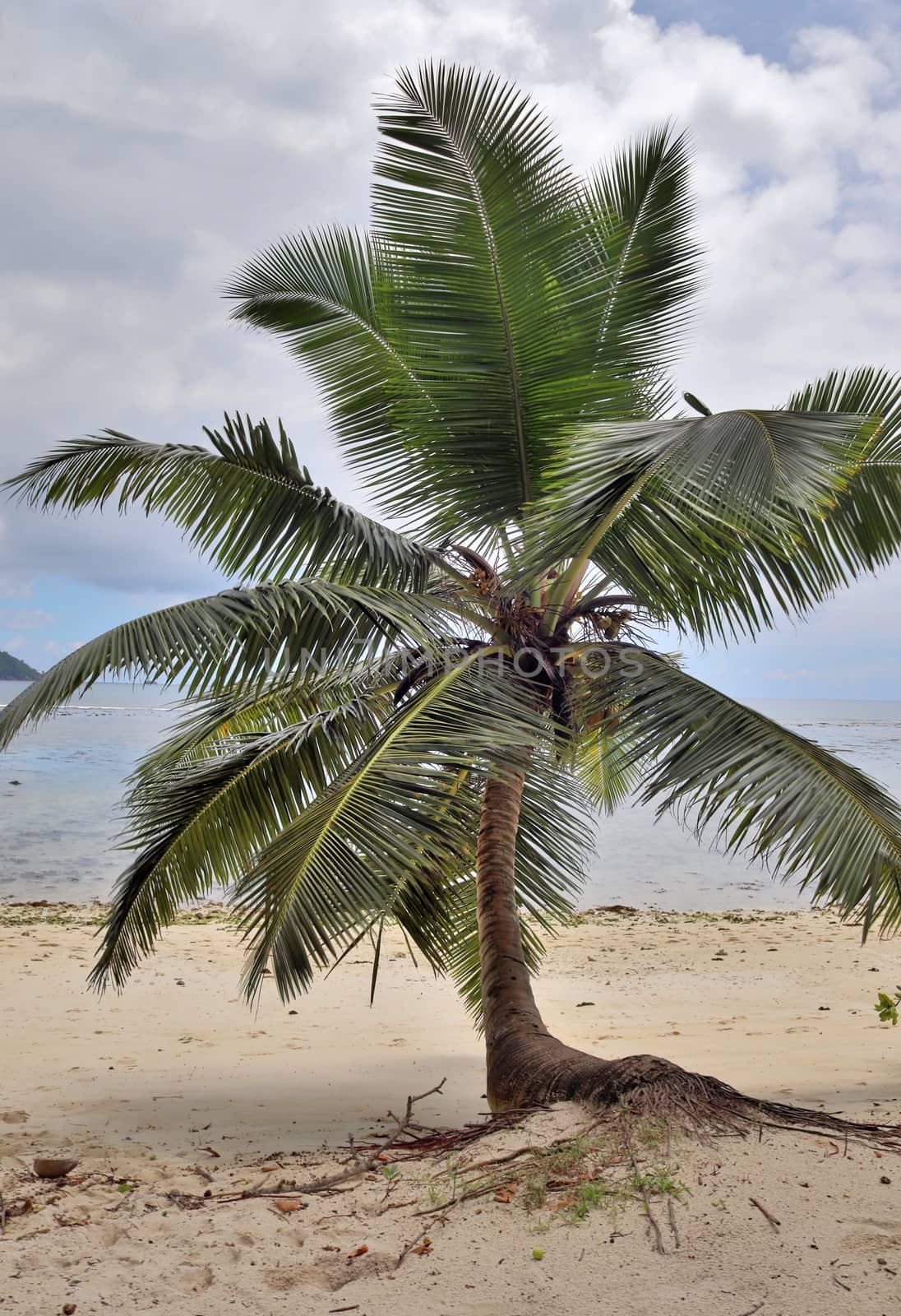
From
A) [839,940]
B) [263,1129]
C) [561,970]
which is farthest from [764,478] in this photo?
[839,940]

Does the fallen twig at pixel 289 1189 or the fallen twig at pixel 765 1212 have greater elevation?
the fallen twig at pixel 765 1212

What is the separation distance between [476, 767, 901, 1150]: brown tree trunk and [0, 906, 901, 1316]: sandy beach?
0.65 feet

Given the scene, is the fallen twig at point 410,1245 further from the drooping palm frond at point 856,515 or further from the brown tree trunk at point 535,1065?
the drooping palm frond at point 856,515

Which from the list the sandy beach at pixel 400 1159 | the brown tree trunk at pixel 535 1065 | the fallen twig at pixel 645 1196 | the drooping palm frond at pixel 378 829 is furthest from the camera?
the brown tree trunk at pixel 535 1065

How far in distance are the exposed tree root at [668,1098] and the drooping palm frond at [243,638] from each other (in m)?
1.91

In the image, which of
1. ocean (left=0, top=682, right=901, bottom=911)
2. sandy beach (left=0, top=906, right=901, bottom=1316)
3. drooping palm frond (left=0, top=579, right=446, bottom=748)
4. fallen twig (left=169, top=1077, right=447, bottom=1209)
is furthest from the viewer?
ocean (left=0, top=682, right=901, bottom=911)

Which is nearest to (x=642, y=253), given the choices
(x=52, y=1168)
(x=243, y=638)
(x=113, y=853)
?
(x=243, y=638)

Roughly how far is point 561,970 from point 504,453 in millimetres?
4901

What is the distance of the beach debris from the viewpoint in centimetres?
387

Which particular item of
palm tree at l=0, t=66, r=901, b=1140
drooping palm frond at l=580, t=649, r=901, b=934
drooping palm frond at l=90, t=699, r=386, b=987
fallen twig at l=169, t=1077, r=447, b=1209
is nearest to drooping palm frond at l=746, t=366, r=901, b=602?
palm tree at l=0, t=66, r=901, b=1140

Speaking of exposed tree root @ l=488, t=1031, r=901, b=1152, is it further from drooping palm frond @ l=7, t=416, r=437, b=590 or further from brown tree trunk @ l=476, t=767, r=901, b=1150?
drooping palm frond @ l=7, t=416, r=437, b=590

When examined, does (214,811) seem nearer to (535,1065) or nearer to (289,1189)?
(289,1189)

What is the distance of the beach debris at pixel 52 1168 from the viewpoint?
152 inches

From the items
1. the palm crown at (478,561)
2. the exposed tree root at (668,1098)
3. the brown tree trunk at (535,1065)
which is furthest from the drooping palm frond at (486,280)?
the exposed tree root at (668,1098)
